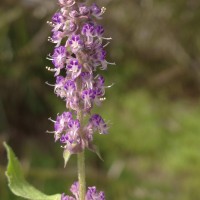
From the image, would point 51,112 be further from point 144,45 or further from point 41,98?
point 144,45

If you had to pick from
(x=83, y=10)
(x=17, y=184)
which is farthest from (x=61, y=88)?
(x=17, y=184)

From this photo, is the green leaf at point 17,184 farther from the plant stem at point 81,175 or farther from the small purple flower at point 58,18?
the small purple flower at point 58,18

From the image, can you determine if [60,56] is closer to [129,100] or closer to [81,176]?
[81,176]

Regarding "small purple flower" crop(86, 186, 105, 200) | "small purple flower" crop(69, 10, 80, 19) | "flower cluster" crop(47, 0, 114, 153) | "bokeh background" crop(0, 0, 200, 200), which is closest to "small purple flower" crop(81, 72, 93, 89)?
"flower cluster" crop(47, 0, 114, 153)

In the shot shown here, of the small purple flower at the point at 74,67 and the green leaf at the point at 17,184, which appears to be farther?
the green leaf at the point at 17,184

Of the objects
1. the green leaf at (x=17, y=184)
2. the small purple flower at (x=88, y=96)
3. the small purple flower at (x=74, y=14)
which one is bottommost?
the green leaf at (x=17, y=184)

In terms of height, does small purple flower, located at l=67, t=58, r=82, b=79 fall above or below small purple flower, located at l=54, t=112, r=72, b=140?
above

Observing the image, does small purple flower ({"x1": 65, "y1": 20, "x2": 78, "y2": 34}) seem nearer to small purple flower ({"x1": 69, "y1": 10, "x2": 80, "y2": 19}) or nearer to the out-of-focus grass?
small purple flower ({"x1": 69, "y1": 10, "x2": 80, "y2": 19})

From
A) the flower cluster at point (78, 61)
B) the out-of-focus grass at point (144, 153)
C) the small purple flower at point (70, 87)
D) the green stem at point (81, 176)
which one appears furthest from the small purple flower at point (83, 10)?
the out-of-focus grass at point (144, 153)
